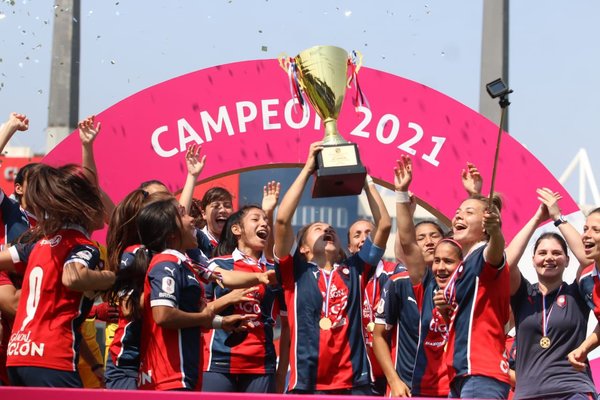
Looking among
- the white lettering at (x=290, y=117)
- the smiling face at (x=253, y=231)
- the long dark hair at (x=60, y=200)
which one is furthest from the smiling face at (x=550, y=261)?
the white lettering at (x=290, y=117)

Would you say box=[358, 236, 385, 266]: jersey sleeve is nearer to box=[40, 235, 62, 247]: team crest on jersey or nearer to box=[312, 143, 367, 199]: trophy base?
box=[312, 143, 367, 199]: trophy base

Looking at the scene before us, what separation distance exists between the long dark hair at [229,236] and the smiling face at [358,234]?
0.84 meters

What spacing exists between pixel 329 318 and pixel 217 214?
6.51 ft

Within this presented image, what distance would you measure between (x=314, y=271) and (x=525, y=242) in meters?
1.21

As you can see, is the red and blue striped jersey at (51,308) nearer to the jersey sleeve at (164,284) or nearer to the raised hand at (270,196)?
the jersey sleeve at (164,284)

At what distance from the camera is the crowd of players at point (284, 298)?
5750mm

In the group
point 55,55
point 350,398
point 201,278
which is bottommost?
point 350,398

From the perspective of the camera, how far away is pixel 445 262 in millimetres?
6785

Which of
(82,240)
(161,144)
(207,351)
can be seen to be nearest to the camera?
(82,240)

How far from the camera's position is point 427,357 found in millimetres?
7047

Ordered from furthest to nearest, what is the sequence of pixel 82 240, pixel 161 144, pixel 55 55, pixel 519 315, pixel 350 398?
1. pixel 55 55
2. pixel 161 144
3. pixel 519 315
4. pixel 82 240
5. pixel 350 398

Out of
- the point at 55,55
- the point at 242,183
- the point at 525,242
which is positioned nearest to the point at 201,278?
the point at 525,242

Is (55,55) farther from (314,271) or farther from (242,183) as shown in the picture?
(242,183)

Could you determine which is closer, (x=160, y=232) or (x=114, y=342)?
(x=160, y=232)
